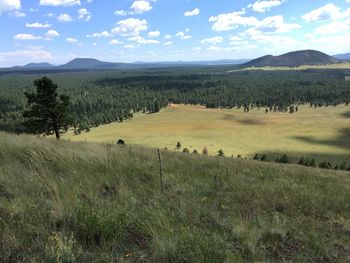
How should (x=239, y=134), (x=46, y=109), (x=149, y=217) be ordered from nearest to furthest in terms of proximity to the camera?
(x=149, y=217) → (x=46, y=109) → (x=239, y=134)

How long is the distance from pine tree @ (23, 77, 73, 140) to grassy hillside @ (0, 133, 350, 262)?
34.4m

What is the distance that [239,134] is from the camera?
397 feet

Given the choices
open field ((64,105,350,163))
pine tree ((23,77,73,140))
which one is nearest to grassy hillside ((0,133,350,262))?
pine tree ((23,77,73,140))

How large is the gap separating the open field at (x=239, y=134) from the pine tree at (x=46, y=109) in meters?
47.9

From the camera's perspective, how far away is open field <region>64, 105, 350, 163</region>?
98.1 meters

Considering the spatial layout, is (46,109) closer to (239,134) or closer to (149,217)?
(149,217)

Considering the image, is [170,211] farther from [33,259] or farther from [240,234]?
[33,259]

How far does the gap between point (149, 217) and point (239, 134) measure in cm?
11810

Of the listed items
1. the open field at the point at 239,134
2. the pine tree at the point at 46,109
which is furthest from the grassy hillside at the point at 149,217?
the open field at the point at 239,134

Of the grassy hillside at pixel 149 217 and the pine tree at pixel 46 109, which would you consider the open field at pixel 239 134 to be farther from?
the grassy hillside at pixel 149 217

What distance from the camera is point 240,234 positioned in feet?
14.8

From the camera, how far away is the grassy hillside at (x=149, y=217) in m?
3.76

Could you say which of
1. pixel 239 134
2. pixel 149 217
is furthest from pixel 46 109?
pixel 239 134

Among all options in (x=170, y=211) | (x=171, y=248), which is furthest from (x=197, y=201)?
(x=171, y=248)
